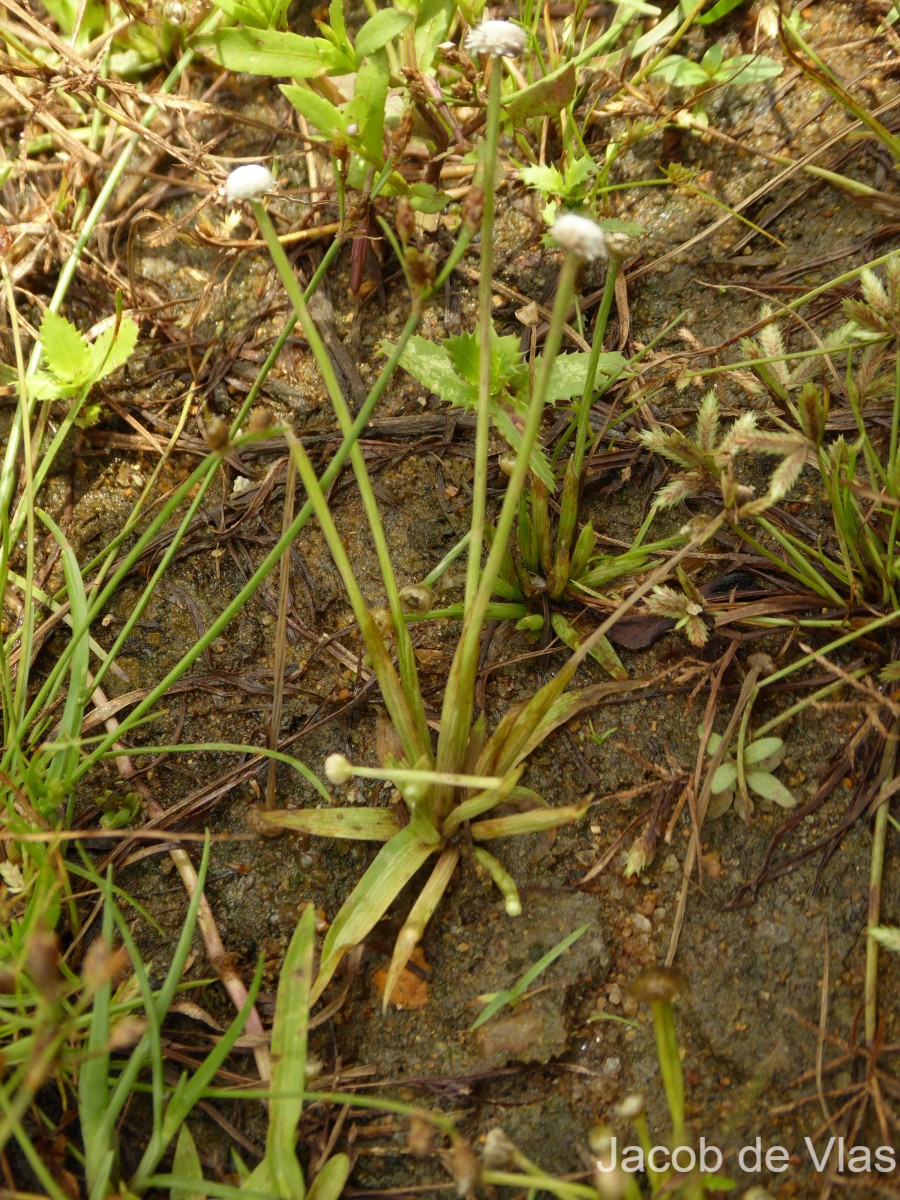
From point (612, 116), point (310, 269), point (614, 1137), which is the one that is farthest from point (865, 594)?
point (310, 269)

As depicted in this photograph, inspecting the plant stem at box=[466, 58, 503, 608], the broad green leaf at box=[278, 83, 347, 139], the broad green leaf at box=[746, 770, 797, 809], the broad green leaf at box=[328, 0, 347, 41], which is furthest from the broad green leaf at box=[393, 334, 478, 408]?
the broad green leaf at box=[746, 770, 797, 809]

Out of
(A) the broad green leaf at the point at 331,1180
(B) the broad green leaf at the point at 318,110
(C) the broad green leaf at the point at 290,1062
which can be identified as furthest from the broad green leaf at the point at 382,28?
(A) the broad green leaf at the point at 331,1180

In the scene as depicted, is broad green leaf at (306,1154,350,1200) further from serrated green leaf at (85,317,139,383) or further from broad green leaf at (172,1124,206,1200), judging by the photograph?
serrated green leaf at (85,317,139,383)

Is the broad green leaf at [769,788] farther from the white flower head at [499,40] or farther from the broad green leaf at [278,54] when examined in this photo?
the broad green leaf at [278,54]

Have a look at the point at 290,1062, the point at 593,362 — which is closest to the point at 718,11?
the point at 593,362

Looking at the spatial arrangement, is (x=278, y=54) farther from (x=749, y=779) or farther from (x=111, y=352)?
(x=749, y=779)

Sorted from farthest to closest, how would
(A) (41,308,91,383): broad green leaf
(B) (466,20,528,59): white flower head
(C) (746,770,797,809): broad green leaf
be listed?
(A) (41,308,91,383): broad green leaf
(C) (746,770,797,809): broad green leaf
(B) (466,20,528,59): white flower head
